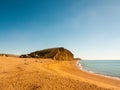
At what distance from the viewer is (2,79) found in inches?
770

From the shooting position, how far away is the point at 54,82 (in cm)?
1814

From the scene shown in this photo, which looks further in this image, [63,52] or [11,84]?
[63,52]

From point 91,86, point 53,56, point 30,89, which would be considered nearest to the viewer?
point 30,89

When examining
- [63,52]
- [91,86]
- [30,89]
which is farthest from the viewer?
[63,52]

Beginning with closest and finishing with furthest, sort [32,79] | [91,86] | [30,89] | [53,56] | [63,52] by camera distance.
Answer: [30,89] → [91,86] → [32,79] → [53,56] → [63,52]

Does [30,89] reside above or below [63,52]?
below

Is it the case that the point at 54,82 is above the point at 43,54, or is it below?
below

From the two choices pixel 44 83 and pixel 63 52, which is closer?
pixel 44 83

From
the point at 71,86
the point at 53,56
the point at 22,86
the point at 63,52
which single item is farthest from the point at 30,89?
the point at 63,52

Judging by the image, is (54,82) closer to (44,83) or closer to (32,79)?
(44,83)

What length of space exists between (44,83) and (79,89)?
3.70 meters

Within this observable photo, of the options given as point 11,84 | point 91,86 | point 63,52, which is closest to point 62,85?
point 91,86

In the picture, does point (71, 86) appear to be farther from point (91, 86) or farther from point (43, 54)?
point (43, 54)

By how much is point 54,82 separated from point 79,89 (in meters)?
3.08
